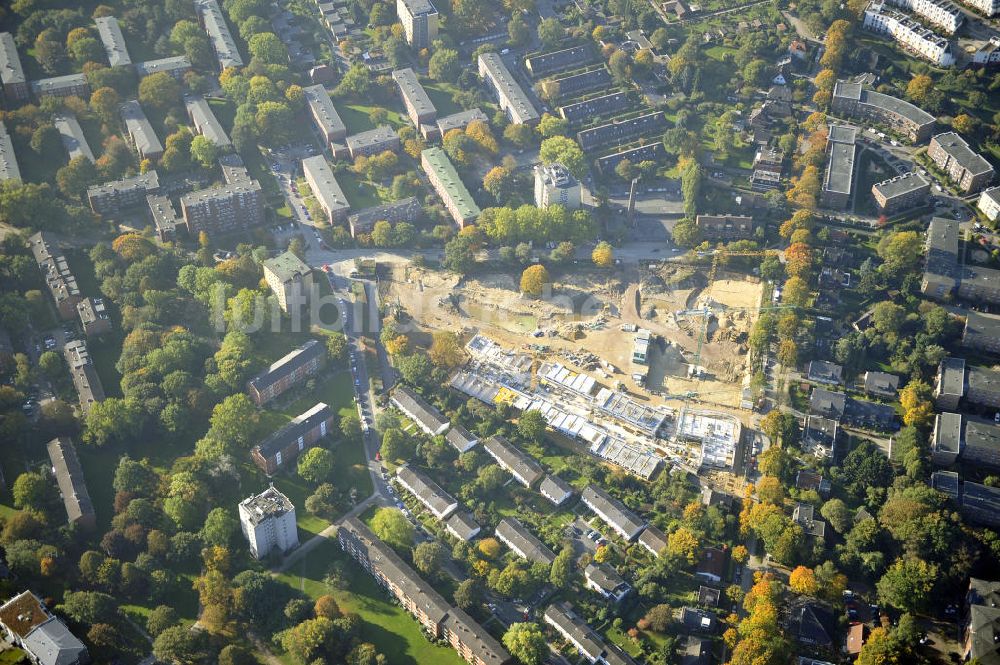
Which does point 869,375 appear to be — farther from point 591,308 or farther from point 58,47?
point 58,47

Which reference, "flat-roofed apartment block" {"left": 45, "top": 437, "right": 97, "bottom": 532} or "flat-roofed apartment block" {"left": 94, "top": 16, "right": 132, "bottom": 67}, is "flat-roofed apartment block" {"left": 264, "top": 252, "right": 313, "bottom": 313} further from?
"flat-roofed apartment block" {"left": 94, "top": 16, "right": 132, "bottom": 67}

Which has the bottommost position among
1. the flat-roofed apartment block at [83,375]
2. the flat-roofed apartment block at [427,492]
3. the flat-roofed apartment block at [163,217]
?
the flat-roofed apartment block at [427,492]

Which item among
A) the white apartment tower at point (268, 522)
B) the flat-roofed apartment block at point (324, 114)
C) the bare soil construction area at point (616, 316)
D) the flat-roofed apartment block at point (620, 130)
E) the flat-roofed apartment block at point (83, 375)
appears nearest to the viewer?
the white apartment tower at point (268, 522)

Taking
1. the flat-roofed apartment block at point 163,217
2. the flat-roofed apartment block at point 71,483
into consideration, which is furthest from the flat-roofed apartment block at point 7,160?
the flat-roofed apartment block at point 71,483

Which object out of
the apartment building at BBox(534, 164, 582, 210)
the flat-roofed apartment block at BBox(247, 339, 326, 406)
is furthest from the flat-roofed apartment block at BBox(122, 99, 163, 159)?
the apartment building at BBox(534, 164, 582, 210)

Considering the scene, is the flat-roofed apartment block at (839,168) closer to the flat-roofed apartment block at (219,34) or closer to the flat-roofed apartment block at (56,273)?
the flat-roofed apartment block at (219,34)

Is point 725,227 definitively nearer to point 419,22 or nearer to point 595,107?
point 595,107

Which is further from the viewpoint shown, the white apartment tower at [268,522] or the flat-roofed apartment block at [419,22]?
the flat-roofed apartment block at [419,22]

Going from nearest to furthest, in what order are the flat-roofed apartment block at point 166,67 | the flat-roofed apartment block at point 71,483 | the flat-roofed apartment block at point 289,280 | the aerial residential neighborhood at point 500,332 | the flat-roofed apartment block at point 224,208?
the aerial residential neighborhood at point 500,332 → the flat-roofed apartment block at point 71,483 → the flat-roofed apartment block at point 289,280 → the flat-roofed apartment block at point 224,208 → the flat-roofed apartment block at point 166,67

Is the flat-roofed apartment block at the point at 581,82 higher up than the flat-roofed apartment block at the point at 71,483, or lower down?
higher up
